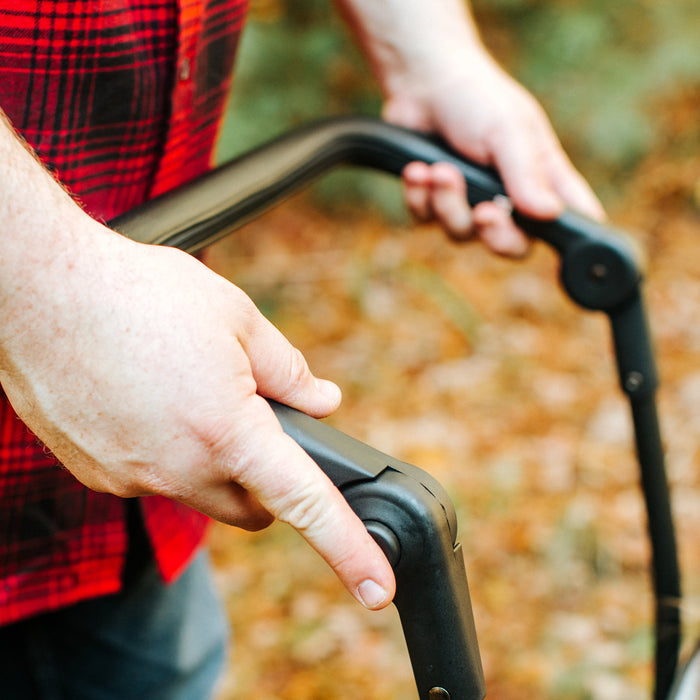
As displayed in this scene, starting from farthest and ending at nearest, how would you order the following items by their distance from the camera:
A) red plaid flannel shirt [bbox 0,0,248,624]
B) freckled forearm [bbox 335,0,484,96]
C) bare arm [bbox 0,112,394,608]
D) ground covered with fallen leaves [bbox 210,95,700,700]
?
ground covered with fallen leaves [bbox 210,95,700,700] → freckled forearm [bbox 335,0,484,96] → red plaid flannel shirt [bbox 0,0,248,624] → bare arm [bbox 0,112,394,608]

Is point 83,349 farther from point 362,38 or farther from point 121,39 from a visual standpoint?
point 362,38

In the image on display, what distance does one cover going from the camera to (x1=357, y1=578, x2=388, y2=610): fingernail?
1.57 feet

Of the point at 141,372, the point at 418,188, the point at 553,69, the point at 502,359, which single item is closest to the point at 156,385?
the point at 141,372

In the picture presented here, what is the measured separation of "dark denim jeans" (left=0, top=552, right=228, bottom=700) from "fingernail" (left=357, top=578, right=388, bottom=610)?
0.56 metres

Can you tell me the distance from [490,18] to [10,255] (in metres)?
3.76

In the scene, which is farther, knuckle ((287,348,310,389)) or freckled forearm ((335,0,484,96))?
freckled forearm ((335,0,484,96))

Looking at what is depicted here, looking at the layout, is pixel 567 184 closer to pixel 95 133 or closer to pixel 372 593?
pixel 95 133

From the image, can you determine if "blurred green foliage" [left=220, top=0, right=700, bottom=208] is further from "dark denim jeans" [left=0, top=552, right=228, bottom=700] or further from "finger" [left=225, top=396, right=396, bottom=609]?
"finger" [left=225, top=396, right=396, bottom=609]

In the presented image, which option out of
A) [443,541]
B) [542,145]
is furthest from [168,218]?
[542,145]

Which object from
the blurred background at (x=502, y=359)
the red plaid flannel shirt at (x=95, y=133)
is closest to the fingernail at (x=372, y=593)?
the red plaid flannel shirt at (x=95, y=133)

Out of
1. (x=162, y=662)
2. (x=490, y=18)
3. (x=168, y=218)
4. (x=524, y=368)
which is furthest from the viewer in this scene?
(x=490, y=18)

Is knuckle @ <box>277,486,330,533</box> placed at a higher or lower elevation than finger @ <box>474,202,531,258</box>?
higher

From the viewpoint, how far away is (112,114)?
0.69 m

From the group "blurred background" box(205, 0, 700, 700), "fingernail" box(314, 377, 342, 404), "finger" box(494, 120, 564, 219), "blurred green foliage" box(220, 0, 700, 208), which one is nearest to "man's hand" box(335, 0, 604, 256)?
"finger" box(494, 120, 564, 219)
